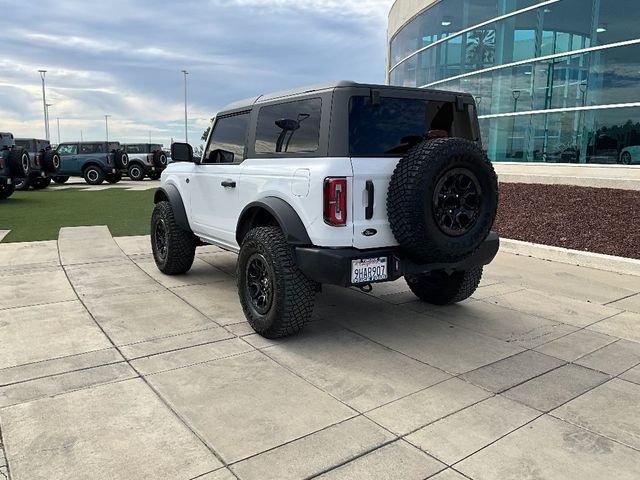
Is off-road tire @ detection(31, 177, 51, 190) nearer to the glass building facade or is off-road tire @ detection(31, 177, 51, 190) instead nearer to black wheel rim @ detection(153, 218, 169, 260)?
black wheel rim @ detection(153, 218, 169, 260)

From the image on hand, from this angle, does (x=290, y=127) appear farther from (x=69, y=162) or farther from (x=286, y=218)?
(x=69, y=162)

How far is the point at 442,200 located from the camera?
12.6 feet

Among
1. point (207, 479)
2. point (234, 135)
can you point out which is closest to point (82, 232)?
point (234, 135)

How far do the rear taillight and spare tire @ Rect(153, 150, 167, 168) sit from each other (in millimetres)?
23674

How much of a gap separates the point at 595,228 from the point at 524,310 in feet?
12.9

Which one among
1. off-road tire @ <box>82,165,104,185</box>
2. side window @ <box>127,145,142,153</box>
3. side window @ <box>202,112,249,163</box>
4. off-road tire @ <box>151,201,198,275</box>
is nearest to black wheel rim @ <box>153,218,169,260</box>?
off-road tire @ <box>151,201,198,275</box>

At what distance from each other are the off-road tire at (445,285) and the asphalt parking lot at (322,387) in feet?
0.50

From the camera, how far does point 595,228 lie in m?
8.29

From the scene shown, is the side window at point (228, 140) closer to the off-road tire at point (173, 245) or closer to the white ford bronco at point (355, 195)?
the white ford bronco at point (355, 195)

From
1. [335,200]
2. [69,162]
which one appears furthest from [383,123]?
[69,162]

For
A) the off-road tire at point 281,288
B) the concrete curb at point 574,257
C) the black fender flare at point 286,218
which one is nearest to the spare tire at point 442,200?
the black fender flare at point 286,218

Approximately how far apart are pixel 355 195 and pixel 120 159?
70.5 ft

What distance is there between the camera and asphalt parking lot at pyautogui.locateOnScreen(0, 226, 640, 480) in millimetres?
2590

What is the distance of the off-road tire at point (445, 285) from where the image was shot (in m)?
5.07
